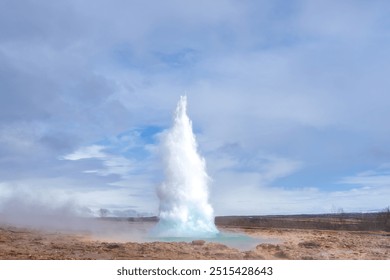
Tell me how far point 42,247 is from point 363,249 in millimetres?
11820

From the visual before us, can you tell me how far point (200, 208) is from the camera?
25.3 metres

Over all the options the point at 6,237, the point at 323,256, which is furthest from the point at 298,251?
the point at 6,237

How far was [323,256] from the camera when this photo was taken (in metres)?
15.8

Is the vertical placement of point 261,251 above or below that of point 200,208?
below

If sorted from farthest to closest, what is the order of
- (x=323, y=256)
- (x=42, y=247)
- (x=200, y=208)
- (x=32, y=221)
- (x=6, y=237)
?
(x=32, y=221)
(x=200, y=208)
(x=6, y=237)
(x=42, y=247)
(x=323, y=256)

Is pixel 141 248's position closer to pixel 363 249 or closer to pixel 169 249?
pixel 169 249

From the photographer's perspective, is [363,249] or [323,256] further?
[363,249]
